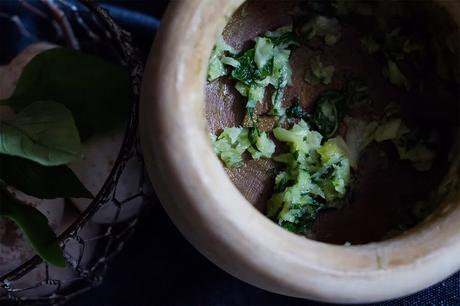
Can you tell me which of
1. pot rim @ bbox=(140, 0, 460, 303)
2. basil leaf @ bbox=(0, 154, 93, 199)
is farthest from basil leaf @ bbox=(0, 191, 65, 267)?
pot rim @ bbox=(140, 0, 460, 303)

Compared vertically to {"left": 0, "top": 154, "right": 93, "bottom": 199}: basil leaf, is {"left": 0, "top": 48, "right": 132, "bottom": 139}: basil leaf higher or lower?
higher

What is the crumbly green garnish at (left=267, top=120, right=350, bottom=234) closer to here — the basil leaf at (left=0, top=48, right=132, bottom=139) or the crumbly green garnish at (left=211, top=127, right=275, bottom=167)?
the crumbly green garnish at (left=211, top=127, right=275, bottom=167)

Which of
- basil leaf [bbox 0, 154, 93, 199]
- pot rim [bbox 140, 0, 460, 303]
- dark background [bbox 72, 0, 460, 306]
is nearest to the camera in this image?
pot rim [bbox 140, 0, 460, 303]

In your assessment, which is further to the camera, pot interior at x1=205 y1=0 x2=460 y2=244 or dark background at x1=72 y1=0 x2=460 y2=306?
dark background at x1=72 y1=0 x2=460 y2=306

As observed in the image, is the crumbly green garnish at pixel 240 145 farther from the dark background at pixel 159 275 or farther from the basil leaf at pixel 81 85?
the dark background at pixel 159 275

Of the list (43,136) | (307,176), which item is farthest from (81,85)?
(307,176)

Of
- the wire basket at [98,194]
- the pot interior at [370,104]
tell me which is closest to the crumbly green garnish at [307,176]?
the pot interior at [370,104]
